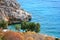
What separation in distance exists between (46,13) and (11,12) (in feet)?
37.5

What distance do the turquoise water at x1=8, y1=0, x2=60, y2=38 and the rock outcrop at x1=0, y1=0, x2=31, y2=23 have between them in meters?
3.40

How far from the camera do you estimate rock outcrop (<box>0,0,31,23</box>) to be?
55.5 m

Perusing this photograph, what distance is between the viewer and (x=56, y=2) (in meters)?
75.8

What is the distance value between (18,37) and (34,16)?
4335 centimetres

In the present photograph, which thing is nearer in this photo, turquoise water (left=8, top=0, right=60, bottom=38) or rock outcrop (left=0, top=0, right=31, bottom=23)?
turquoise water (left=8, top=0, right=60, bottom=38)

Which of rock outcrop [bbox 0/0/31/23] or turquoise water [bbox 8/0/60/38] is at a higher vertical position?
rock outcrop [bbox 0/0/31/23]

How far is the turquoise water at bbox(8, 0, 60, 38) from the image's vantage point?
54.2 metres

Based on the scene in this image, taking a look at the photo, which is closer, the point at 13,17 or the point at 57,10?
the point at 13,17

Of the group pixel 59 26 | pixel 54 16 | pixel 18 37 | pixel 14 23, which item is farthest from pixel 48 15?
pixel 18 37

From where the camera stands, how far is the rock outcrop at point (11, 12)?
5550 cm

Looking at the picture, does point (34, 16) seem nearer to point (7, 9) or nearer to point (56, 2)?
point (7, 9)

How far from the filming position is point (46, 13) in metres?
65.4

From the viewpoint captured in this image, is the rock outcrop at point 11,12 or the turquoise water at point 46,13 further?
the rock outcrop at point 11,12

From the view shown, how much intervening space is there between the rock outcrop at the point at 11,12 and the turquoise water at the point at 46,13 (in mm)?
3404
